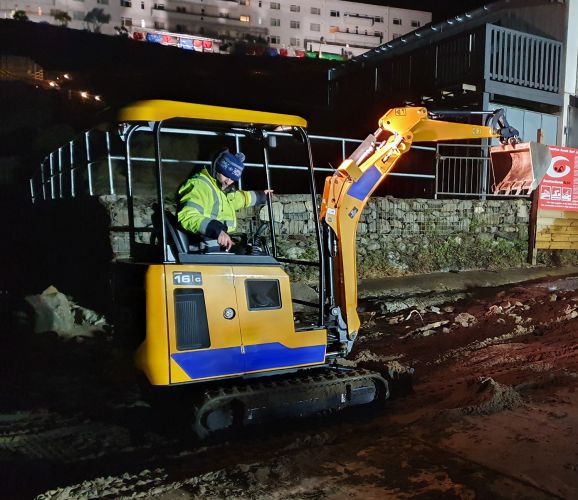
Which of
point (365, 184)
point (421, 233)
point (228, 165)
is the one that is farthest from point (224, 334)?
point (421, 233)

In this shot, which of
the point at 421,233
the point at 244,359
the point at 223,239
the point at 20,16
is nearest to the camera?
the point at 223,239

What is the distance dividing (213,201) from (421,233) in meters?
7.84

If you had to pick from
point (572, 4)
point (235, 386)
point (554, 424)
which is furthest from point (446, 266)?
point (572, 4)

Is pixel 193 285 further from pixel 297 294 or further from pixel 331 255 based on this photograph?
pixel 297 294

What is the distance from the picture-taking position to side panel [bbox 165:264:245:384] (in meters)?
3.94

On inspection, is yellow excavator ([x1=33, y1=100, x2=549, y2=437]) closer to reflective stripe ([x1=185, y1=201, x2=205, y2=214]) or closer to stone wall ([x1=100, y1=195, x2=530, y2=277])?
reflective stripe ([x1=185, y1=201, x2=205, y2=214])

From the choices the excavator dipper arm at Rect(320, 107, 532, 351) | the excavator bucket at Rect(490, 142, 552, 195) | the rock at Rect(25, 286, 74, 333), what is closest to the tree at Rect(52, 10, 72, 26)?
the rock at Rect(25, 286, 74, 333)

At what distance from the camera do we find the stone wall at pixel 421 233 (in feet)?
32.6

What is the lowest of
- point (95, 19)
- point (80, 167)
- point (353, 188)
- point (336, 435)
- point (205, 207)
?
Result: point (336, 435)

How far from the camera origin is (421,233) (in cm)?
1138

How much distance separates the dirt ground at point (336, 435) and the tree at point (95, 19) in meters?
35.8

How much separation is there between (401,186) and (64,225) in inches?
333

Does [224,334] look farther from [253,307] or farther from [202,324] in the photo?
[253,307]

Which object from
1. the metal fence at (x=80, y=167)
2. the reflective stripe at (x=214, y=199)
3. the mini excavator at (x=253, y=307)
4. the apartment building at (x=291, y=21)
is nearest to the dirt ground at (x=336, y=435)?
the mini excavator at (x=253, y=307)
